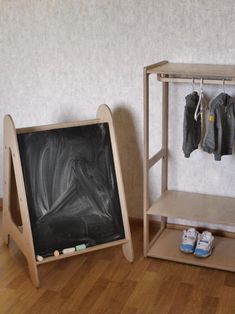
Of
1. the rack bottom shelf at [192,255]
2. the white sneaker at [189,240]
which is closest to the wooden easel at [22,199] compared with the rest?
the rack bottom shelf at [192,255]

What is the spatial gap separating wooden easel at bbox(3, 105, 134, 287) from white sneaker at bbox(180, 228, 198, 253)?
12.8 inches

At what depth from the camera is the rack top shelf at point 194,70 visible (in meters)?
2.61

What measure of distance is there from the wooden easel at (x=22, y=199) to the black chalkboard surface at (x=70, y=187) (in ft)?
0.11

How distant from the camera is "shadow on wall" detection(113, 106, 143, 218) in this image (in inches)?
129

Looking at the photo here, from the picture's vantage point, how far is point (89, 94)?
329 centimetres

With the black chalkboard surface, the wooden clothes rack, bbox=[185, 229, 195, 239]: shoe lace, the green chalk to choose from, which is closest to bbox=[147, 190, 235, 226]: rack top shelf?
the wooden clothes rack

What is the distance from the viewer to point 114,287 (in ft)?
8.92

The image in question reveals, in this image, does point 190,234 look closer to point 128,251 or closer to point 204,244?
point 204,244

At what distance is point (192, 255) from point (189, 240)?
10 cm

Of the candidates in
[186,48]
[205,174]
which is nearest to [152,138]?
[205,174]

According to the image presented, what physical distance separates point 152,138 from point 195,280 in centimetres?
96

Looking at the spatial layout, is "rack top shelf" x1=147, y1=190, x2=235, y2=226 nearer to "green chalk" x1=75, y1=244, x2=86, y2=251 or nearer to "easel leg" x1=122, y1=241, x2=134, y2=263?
"easel leg" x1=122, y1=241, x2=134, y2=263

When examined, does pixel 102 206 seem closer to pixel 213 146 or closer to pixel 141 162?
pixel 141 162

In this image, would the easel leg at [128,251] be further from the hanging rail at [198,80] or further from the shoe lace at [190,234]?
the hanging rail at [198,80]
